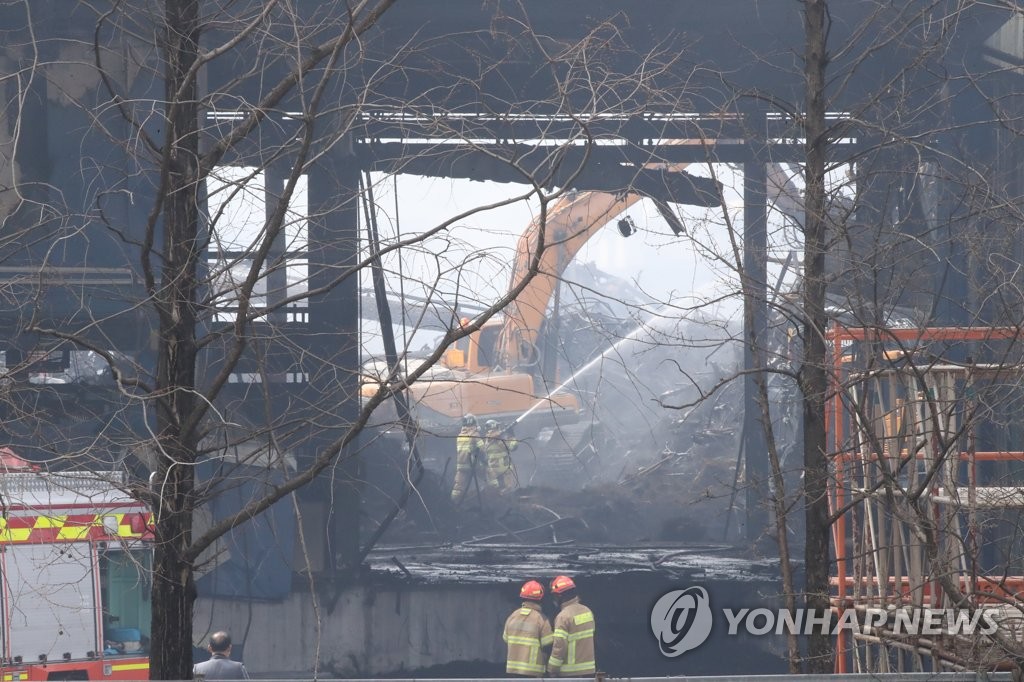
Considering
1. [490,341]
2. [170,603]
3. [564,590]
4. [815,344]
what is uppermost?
[490,341]

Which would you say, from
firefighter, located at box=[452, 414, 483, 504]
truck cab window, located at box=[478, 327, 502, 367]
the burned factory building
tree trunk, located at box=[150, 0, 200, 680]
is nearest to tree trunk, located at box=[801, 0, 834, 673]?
the burned factory building

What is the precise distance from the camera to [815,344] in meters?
6.06

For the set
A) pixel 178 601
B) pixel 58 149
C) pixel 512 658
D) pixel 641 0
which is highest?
pixel 641 0

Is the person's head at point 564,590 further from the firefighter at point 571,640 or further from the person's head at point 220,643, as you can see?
the person's head at point 220,643

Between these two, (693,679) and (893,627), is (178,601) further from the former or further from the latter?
(893,627)

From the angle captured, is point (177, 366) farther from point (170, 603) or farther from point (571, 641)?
point (571, 641)

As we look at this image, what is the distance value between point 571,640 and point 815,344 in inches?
237

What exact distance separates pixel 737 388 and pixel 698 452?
9.12 feet

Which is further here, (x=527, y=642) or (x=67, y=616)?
(x=67, y=616)

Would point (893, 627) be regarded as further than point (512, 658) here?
No

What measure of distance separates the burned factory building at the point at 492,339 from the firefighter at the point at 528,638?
10 cm

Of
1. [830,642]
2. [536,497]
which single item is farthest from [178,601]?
[536,497]

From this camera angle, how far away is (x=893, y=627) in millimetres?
6016

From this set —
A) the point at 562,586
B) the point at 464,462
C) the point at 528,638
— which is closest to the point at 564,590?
the point at 562,586
